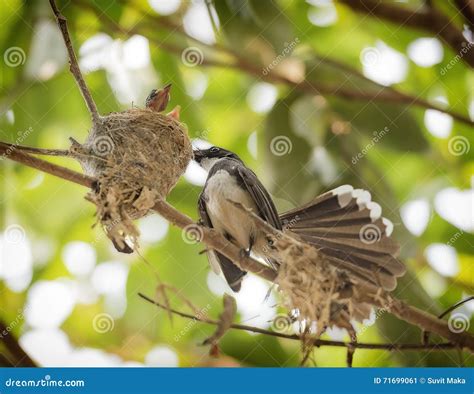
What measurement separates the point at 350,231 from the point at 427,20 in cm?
102

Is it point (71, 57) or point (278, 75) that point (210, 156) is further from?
point (71, 57)

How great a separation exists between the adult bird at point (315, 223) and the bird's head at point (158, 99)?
1.66ft

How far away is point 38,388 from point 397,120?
2126mm

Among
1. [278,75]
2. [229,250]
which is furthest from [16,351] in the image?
[278,75]

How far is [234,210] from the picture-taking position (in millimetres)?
3041

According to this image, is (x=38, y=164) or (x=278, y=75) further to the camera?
(x=278, y=75)

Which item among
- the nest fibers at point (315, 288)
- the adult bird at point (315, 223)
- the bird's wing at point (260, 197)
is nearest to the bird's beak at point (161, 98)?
the adult bird at point (315, 223)

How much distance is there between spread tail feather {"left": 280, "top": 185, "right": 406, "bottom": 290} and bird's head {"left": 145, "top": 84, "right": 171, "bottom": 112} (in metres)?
0.89

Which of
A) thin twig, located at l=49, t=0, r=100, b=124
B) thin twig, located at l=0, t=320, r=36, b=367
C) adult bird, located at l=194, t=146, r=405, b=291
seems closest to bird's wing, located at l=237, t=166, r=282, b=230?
adult bird, located at l=194, t=146, r=405, b=291

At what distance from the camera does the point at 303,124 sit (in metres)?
3.43

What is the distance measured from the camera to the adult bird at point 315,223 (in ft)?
9.80

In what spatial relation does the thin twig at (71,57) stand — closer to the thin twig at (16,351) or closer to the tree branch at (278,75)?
the tree branch at (278,75)

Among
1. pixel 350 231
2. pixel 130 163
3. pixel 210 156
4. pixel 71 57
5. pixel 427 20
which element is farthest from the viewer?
pixel 210 156

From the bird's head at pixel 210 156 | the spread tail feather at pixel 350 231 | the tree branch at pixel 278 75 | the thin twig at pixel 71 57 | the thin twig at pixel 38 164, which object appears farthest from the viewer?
the bird's head at pixel 210 156
